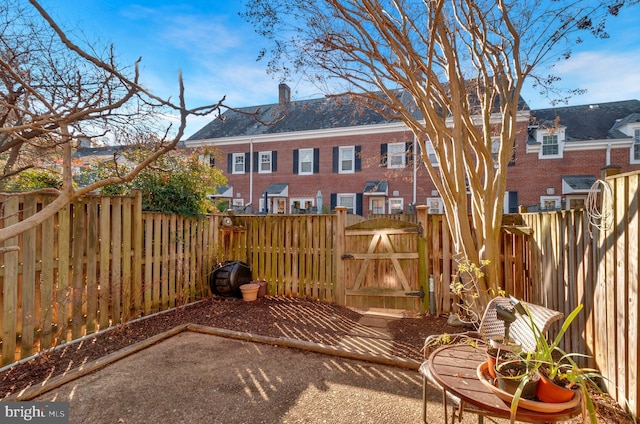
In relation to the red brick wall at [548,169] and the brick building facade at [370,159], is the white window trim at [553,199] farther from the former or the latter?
the red brick wall at [548,169]

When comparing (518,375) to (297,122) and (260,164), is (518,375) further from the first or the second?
(297,122)

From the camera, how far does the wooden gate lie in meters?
5.38

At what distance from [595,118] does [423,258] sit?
18413mm

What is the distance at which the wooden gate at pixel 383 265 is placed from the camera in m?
5.38

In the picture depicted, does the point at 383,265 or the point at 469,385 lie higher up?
the point at 383,265

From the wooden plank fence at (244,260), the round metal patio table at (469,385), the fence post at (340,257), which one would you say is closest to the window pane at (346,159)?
the wooden plank fence at (244,260)

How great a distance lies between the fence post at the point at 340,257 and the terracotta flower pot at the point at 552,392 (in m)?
4.21

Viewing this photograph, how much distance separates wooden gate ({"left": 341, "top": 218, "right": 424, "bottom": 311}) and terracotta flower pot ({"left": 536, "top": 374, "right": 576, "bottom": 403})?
12.1ft

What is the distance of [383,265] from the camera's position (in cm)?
558

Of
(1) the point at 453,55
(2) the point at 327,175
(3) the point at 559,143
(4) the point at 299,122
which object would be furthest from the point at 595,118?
(1) the point at 453,55

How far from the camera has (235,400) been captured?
2709 millimetres

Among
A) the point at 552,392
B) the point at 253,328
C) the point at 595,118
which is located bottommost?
the point at 253,328

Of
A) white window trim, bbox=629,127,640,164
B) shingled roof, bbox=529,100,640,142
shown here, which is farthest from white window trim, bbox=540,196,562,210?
white window trim, bbox=629,127,640,164

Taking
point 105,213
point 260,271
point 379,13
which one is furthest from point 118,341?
point 379,13
